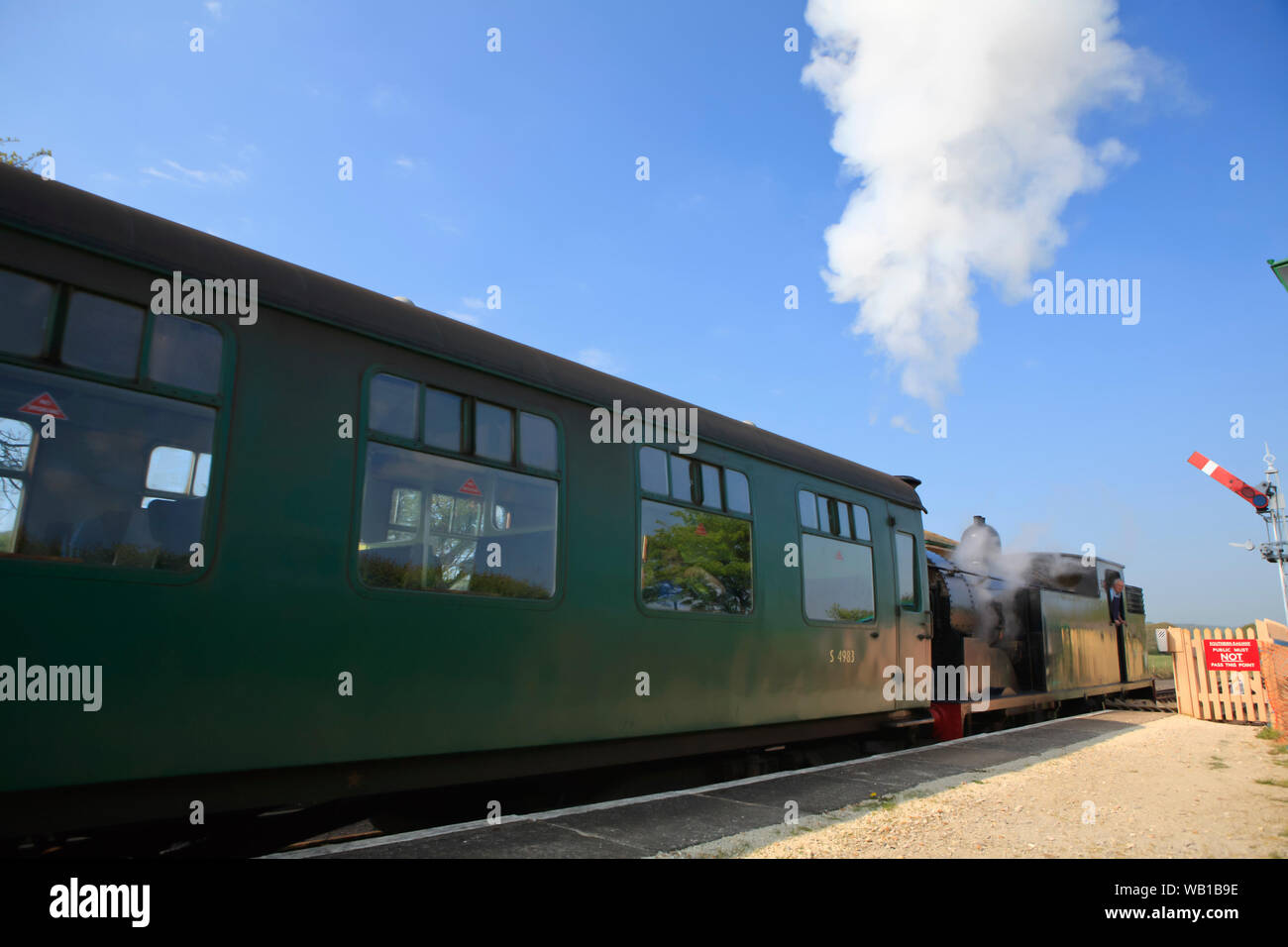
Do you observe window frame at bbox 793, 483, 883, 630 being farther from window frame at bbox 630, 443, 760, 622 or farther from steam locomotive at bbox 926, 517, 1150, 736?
steam locomotive at bbox 926, 517, 1150, 736

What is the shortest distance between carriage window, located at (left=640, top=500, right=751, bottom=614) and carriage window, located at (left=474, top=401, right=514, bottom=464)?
1.21 meters

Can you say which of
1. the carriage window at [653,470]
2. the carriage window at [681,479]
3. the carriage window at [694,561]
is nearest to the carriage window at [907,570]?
the carriage window at [694,561]

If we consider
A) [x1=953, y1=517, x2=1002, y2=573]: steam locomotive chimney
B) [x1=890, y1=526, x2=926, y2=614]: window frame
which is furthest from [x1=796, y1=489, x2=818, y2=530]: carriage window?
[x1=953, y1=517, x2=1002, y2=573]: steam locomotive chimney

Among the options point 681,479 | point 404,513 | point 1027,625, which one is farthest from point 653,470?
point 1027,625

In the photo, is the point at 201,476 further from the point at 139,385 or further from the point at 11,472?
the point at 11,472

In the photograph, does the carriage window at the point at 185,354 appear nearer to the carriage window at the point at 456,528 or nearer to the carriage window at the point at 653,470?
the carriage window at the point at 456,528

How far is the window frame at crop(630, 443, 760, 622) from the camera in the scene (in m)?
5.24

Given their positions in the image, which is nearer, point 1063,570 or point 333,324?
point 333,324

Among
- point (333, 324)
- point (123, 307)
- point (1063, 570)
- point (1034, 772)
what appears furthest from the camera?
point (1063, 570)

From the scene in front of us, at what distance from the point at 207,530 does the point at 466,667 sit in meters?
1.46

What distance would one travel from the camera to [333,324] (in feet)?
12.7

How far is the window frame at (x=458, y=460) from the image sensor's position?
376 centimetres
